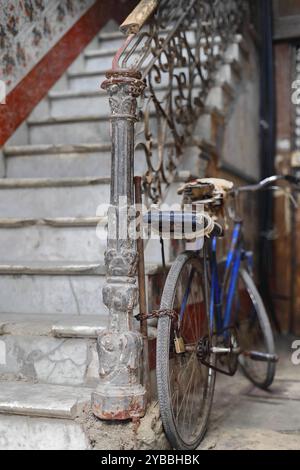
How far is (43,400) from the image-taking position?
7.53ft

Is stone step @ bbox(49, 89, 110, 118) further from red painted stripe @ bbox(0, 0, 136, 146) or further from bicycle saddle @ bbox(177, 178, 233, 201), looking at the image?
bicycle saddle @ bbox(177, 178, 233, 201)

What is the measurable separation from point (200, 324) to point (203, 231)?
0.62 metres

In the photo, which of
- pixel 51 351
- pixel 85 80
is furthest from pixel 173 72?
pixel 51 351

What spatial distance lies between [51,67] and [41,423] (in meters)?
2.78

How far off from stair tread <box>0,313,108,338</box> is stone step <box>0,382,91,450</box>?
28 centimetres

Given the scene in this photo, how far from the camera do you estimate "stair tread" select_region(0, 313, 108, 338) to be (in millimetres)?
2502

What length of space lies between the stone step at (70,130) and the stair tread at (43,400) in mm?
1903

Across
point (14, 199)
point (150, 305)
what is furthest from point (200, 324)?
point (14, 199)

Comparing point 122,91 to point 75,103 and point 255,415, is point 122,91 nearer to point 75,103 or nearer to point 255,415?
point 255,415

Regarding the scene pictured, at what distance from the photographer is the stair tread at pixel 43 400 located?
223 centimetres
